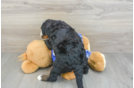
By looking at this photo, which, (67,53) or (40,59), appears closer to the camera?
(67,53)

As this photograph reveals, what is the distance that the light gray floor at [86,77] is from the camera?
79 centimetres

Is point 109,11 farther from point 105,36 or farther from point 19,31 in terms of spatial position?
point 19,31

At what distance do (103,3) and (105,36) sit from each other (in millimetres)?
298

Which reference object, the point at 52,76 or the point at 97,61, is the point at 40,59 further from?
the point at 97,61

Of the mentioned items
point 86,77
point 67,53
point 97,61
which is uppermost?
point 67,53

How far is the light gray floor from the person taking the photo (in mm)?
788

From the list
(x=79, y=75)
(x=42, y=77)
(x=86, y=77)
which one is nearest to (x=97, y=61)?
(x=86, y=77)

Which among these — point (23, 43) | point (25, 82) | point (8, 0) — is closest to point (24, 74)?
point (25, 82)

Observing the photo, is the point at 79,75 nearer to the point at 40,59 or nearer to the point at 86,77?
the point at 86,77

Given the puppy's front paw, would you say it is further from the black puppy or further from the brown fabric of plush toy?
the brown fabric of plush toy

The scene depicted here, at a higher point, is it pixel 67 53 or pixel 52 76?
pixel 67 53

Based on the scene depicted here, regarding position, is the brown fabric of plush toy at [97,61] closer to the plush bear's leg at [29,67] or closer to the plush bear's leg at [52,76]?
the plush bear's leg at [52,76]

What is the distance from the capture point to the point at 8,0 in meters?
0.97

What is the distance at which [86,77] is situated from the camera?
2.85ft
